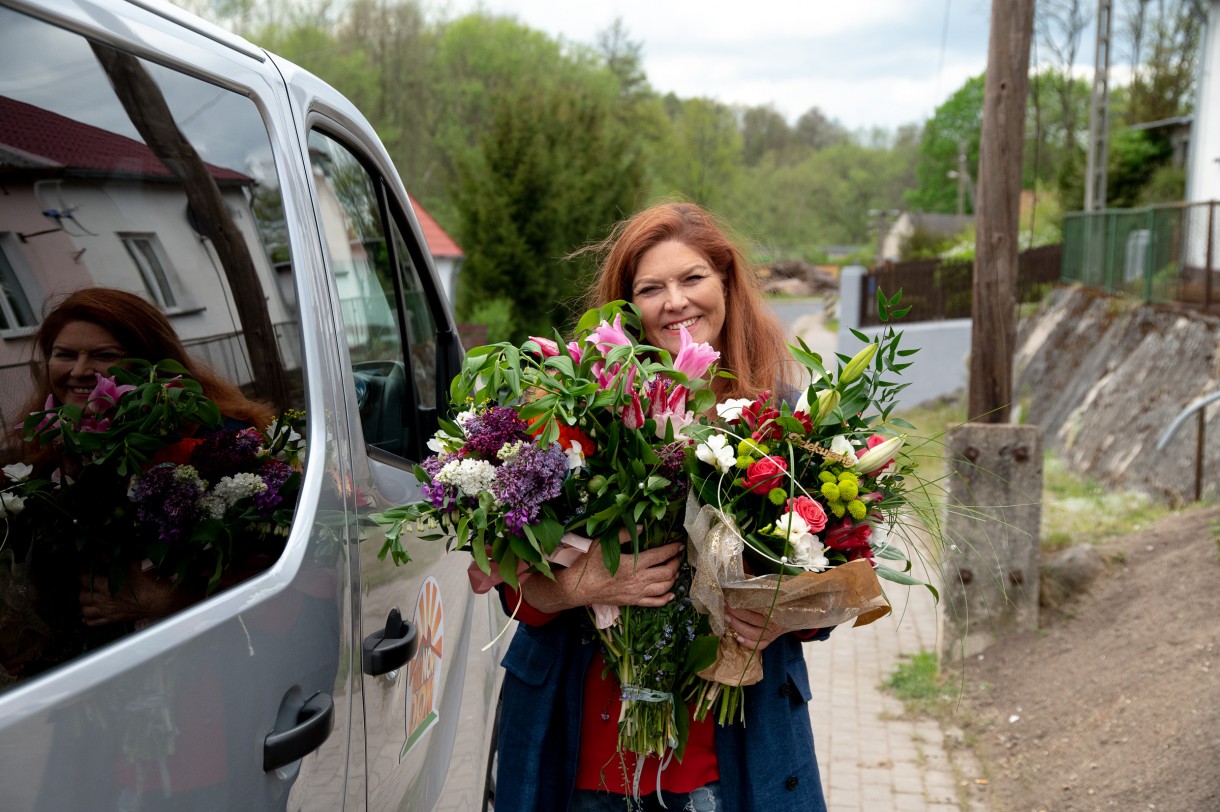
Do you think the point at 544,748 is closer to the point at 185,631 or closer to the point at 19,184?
the point at 185,631

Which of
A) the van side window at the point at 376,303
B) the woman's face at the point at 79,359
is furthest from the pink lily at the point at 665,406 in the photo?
the woman's face at the point at 79,359

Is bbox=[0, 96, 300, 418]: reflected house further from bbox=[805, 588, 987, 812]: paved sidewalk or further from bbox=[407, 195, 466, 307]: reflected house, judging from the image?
bbox=[407, 195, 466, 307]: reflected house

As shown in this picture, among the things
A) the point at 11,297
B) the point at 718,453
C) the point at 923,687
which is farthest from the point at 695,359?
the point at 923,687

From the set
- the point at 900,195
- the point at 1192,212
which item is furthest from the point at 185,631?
the point at 900,195

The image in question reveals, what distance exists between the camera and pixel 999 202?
20.3 feet

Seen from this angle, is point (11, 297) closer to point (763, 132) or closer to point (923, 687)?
point (923, 687)

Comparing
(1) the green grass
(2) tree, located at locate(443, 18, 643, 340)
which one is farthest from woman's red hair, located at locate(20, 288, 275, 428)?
(2) tree, located at locate(443, 18, 643, 340)

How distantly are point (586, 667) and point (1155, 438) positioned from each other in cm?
867

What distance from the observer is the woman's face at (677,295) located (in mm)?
2600

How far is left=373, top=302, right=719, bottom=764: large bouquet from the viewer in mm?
2021

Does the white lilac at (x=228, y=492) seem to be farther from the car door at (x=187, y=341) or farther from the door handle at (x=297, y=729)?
the door handle at (x=297, y=729)

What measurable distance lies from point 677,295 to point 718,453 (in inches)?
26.1

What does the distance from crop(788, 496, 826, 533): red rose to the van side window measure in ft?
3.03

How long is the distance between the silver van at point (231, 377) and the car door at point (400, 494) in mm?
11
